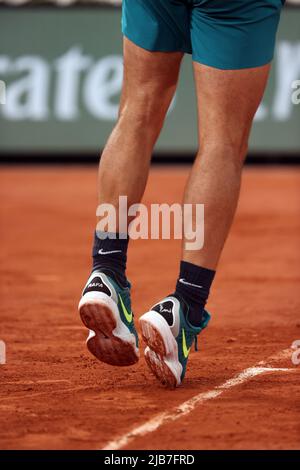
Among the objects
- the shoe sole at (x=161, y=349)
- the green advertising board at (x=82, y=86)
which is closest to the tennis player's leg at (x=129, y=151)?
the shoe sole at (x=161, y=349)

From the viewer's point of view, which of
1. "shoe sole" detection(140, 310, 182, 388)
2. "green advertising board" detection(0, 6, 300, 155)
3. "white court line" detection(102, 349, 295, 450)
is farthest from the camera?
"green advertising board" detection(0, 6, 300, 155)

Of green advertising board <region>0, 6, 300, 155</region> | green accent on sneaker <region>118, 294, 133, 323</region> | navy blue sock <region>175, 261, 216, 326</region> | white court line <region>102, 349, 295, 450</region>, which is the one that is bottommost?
green advertising board <region>0, 6, 300, 155</region>

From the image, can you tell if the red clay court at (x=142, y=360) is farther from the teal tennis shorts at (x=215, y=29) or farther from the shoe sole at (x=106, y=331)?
the teal tennis shorts at (x=215, y=29)

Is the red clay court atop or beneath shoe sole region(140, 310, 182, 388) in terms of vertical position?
beneath

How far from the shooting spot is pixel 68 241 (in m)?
7.28

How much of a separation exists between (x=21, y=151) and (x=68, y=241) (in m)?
4.66

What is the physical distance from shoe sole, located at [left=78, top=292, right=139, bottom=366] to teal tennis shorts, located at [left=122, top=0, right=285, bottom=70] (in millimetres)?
876

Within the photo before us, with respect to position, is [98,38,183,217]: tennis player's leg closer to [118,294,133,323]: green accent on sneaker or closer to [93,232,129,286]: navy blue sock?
[93,232,129,286]: navy blue sock

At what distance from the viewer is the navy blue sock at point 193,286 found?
3.50 meters

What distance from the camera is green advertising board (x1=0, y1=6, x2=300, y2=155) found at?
36.7ft

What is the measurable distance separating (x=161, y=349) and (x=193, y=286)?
10.4 inches

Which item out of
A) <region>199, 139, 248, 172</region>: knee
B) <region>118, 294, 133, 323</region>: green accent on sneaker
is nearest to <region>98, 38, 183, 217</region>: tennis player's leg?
<region>199, 139, 248, 172</region>: knee
